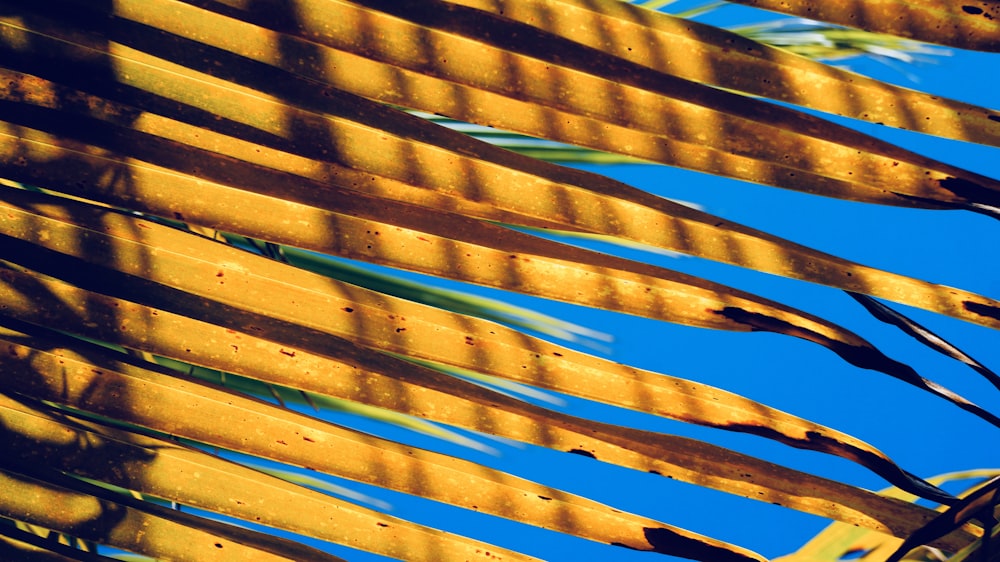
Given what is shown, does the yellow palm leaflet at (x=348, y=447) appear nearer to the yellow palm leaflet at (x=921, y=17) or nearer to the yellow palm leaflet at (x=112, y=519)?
the yellow palm leaflet at (x=112, y=519)

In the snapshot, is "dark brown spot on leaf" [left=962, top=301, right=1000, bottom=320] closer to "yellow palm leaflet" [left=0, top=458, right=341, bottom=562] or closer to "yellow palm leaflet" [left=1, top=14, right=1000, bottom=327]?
"yellow palm leaflet" [left=1, top=14, right=1000, bottom=327]

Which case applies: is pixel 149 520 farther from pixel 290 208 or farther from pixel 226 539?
pixel 290 208

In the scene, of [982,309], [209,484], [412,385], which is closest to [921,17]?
[982,309]

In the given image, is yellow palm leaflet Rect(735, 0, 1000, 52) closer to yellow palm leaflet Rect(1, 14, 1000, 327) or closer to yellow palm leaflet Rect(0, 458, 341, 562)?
yellow palm leaflet Rect(1, 14, 1000, 327)

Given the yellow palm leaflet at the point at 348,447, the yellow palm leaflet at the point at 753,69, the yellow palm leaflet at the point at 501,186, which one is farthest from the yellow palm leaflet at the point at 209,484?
the yellow palm leaflet at the point at 753,69

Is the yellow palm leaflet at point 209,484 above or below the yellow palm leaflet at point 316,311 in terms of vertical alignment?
below

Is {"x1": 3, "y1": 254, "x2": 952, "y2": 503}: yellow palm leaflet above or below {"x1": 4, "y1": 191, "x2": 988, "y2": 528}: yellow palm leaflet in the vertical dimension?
below

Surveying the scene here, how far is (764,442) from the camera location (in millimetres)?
4637

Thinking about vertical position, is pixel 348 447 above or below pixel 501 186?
below

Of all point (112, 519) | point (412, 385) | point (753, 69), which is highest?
point (753, 69)

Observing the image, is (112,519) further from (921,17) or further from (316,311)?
(921,17)

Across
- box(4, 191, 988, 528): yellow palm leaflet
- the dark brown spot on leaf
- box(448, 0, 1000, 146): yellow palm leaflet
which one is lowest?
box(4, 191, 988, 528): yellow palm leaflet

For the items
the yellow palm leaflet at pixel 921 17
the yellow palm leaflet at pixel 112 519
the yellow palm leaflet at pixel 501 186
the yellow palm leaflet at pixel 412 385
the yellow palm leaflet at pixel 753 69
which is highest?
the yellow palm leaflet at pixel 921 17

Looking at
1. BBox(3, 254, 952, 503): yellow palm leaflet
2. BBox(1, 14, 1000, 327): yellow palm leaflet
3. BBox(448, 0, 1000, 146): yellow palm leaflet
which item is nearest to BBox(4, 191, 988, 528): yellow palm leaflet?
BBox(3, 254, 952, 503): yellow palm leaflet
